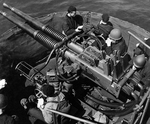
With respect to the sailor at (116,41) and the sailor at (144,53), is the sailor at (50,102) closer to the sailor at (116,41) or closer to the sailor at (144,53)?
the sailor at (116,41)

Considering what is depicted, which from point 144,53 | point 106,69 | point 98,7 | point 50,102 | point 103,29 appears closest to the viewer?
point 50,102

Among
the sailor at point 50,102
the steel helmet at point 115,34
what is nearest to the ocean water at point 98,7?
the steel helmet at point 115,34

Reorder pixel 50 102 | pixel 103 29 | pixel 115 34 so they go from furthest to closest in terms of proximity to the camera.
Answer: pixel 103 29 → pixel 115 34 → pixel 50 102

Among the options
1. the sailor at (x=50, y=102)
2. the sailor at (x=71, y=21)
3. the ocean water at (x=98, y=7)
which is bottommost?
the ocean water at (x=98, y=7)

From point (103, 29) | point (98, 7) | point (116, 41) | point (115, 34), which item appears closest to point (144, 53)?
point (116, 41)

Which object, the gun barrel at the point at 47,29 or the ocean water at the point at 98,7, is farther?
the ocean water at the point at 98,7

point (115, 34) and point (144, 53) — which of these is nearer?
point (115, 34)

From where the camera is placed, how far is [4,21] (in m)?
9.39

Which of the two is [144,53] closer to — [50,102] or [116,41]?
[116,41]

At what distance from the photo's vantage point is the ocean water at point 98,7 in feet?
32.4

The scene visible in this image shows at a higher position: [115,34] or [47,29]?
[115,34]

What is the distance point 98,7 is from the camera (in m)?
10.6

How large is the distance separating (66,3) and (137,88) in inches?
315

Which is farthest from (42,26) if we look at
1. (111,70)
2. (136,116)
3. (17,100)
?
(136,116)
